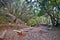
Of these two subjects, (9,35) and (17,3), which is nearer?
(9,35)

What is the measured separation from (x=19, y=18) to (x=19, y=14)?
1.19ft

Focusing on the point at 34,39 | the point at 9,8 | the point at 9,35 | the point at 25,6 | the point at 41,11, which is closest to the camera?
the point at 34,39

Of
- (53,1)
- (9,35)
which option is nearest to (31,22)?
(53,1)

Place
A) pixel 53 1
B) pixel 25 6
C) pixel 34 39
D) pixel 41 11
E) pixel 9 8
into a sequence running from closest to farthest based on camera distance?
pixel 34 39 < pixel 53 1 < pixel 41 11 < pixel 9 8 < pixel 25 6

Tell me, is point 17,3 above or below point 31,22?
above

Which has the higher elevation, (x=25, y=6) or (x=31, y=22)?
(x=25, y=6)

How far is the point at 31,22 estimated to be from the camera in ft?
40.2

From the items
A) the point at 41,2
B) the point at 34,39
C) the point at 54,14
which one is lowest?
the point at 34,39

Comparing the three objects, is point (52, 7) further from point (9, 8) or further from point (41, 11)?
point (9, 8)

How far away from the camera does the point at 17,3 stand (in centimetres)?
Result: 1169

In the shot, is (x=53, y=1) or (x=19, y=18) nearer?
(x=53, y=1)

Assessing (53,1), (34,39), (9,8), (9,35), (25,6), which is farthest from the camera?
(25,6)

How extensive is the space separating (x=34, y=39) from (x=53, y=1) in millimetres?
2775

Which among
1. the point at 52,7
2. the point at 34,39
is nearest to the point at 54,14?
the point at 52,7
